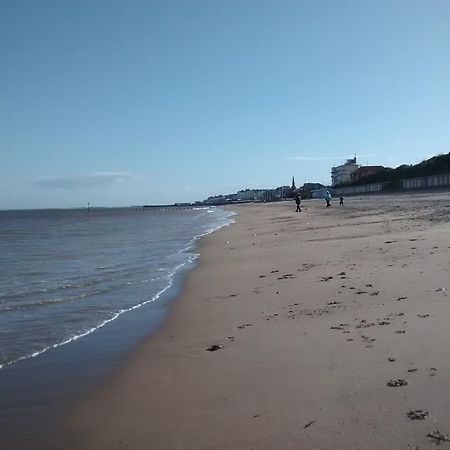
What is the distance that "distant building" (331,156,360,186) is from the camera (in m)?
173

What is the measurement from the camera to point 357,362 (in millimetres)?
5199

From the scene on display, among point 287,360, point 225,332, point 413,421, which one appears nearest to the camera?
point 413,421

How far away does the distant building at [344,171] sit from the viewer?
568ft

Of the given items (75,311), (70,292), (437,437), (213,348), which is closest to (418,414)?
(437,437)

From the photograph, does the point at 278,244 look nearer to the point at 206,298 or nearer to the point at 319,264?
the point at 319,264

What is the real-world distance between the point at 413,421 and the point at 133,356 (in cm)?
393

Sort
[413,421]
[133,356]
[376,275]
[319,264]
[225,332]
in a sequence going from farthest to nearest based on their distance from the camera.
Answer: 1. [319,264]
2. [376,275]
3. [225,332]
4. [133,356]
5. [413,421]

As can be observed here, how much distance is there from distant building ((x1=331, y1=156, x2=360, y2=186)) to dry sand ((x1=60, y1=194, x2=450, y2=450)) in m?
166

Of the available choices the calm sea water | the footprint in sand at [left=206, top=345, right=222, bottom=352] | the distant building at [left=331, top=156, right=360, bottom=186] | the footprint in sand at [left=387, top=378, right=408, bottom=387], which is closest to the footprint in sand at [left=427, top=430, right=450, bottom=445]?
the footprint in sand at [left=387, top=378, right=408, bottom=387]

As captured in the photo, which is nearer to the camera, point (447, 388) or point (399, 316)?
point (447, 388)

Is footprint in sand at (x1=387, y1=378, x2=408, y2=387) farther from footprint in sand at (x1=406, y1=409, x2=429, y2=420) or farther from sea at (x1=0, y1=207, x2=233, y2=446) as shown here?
sea at (x1=0, y1=207, x2=233, y2=446)

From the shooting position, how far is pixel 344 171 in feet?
580

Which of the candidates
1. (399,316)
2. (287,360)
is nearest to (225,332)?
(287,360)

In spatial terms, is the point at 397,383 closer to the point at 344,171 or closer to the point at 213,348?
the point at 213,348
